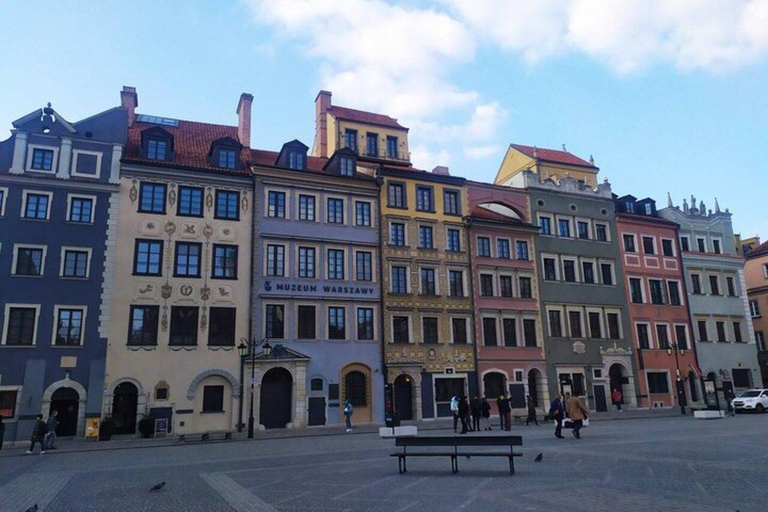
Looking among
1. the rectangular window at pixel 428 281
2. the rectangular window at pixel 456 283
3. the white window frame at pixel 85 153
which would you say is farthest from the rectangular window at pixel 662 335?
the white window frame at pixel 85 153

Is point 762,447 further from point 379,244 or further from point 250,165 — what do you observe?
point 250,165

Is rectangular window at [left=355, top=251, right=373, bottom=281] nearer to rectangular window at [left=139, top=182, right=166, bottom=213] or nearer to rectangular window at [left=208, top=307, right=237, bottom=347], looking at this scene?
rectangular window at [left=208, top=307, right=237, bottom=347]

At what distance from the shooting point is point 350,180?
37.5m

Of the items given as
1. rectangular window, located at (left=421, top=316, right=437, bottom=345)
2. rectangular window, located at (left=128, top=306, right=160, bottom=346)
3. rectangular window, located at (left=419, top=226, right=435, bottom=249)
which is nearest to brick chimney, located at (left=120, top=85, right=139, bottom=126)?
rectangular window, located at (left=128, top=306, right=160, bottom=346)

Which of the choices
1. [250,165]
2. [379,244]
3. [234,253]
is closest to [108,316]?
[234,253]

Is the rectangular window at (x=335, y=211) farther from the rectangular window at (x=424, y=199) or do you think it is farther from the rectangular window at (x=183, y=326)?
the rectangular window at (x=183, y=326)

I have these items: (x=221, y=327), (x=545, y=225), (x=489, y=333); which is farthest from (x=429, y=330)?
(x=545, y=225)

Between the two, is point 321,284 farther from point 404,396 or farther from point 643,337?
point 643,337

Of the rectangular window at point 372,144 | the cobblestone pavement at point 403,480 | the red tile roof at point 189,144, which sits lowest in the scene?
the cobblestone pavement at point 403,480

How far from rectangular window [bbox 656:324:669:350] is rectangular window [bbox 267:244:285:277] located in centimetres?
2949

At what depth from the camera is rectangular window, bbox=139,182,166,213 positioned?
32406 mm

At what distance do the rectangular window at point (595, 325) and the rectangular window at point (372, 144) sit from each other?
65.4 ft

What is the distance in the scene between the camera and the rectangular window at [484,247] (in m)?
40.6

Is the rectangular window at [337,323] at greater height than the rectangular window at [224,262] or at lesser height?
lesser
